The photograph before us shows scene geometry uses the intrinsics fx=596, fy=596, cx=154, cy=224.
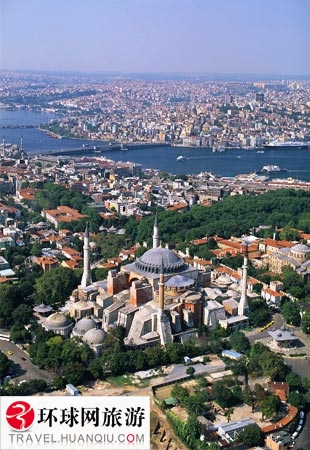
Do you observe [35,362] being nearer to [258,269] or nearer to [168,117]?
[258,269]

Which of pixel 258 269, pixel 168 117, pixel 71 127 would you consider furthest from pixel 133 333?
pixel 168 117

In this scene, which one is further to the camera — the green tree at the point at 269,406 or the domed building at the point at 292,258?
the domed building at the point at 292,258

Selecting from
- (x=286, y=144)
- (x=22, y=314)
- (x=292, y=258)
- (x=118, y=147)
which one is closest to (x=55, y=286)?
(x=22, y=314)

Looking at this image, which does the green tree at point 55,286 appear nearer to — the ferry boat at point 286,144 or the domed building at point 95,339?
the domed building at point 95,339

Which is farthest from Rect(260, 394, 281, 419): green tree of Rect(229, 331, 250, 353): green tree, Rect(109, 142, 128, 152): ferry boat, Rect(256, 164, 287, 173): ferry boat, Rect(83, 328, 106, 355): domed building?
Rect(109, 142, 128, 152): ferry boat

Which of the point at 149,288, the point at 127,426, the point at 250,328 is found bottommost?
the point at 250,328

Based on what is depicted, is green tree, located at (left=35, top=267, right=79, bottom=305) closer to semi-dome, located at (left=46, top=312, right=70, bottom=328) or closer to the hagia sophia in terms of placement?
the hagia sophia

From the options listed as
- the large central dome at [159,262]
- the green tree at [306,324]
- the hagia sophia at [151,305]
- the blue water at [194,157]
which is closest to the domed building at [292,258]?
the hagia sophia at [151,305]
